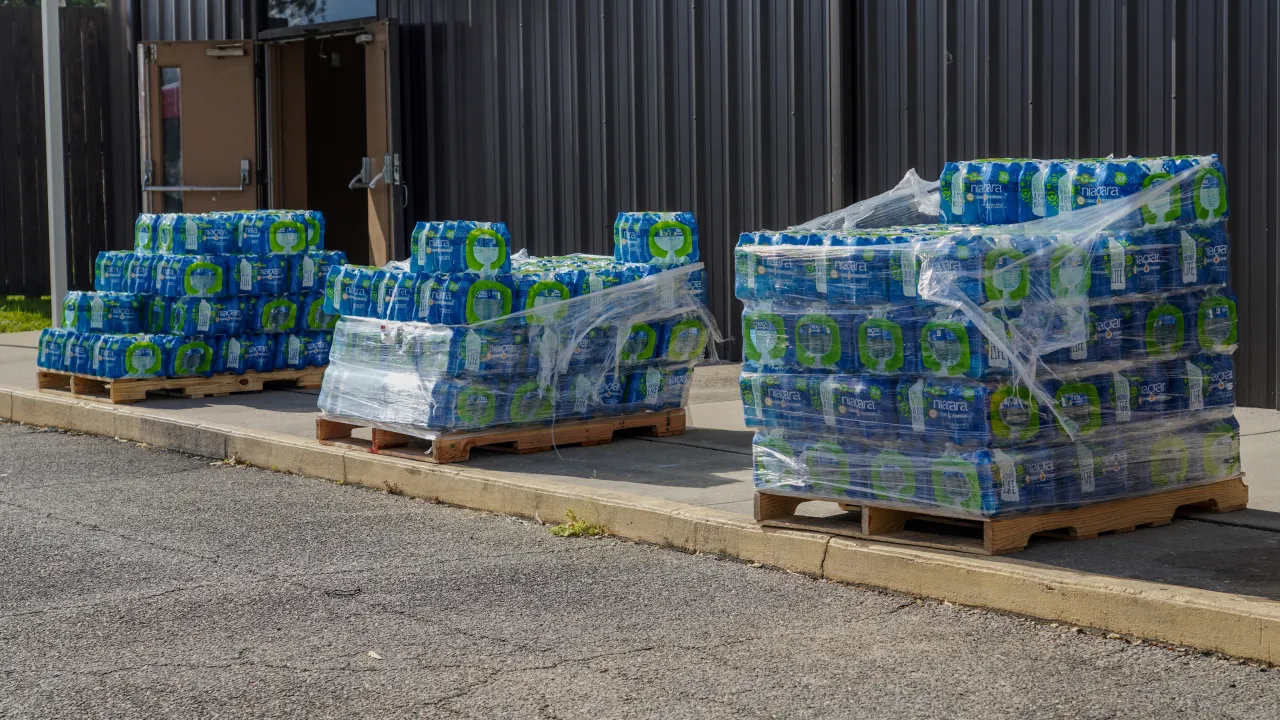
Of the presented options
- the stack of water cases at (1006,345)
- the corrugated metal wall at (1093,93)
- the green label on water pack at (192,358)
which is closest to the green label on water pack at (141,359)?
the green label on water pack at (192,358)

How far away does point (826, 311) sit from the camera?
6586 millimetres

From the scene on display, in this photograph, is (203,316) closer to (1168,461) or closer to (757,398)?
(757,398)

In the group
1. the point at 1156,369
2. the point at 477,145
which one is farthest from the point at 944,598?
the point at 477,145

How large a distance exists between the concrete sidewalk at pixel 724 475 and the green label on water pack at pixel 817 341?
0.90 m

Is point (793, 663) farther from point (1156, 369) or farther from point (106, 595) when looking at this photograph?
point (106, 595)

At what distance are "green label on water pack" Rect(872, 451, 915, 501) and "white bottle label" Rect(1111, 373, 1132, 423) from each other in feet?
2.97

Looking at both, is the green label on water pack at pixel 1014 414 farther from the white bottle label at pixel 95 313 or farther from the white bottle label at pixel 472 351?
the white bottle label at pixel 95 313

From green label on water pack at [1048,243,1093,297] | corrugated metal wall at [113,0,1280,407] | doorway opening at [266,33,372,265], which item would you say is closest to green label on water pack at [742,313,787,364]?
green label on water pack at [1048,243,1093,297]

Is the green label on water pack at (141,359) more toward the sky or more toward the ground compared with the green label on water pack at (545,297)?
more toward the ground

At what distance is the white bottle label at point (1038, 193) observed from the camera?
664cm

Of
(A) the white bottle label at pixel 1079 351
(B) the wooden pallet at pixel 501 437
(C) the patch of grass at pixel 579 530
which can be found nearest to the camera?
(A) the white bottle label at pixel 1079 351

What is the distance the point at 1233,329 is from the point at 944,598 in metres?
1.92

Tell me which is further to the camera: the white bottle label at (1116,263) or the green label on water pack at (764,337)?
the green label on water pack at (764,337)

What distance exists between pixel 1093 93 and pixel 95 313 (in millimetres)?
7414
